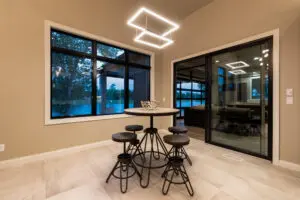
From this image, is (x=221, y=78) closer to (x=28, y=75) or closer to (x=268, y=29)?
(x=268, y=29)

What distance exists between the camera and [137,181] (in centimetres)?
204

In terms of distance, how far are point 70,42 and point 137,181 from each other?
10.6 feet

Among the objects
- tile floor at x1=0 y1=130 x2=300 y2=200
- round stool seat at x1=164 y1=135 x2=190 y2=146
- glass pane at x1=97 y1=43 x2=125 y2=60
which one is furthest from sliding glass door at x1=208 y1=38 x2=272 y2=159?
glass pane at x1=97 y1=43 x2=125 y2=60

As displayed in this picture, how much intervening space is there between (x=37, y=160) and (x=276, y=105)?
15.2 ft

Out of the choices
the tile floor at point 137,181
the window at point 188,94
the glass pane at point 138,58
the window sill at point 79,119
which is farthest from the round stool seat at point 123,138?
the window at point 188,94

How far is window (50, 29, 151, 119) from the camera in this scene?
3087 millimetres

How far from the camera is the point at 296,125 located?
93.9 inches

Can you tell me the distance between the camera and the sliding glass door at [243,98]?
109 inches

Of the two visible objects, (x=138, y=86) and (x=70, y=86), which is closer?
(x=70, y=86)

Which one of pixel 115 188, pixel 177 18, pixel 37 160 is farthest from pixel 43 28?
pixel 177 18

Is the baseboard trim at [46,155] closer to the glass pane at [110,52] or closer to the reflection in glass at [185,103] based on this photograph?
the glass pane at [110,52]

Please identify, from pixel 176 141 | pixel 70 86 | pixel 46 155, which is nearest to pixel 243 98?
pixel 176 141

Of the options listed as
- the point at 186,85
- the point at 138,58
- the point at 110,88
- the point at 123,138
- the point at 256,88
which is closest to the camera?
the point at 123,138

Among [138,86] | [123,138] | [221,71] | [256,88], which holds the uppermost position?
[221,71]
